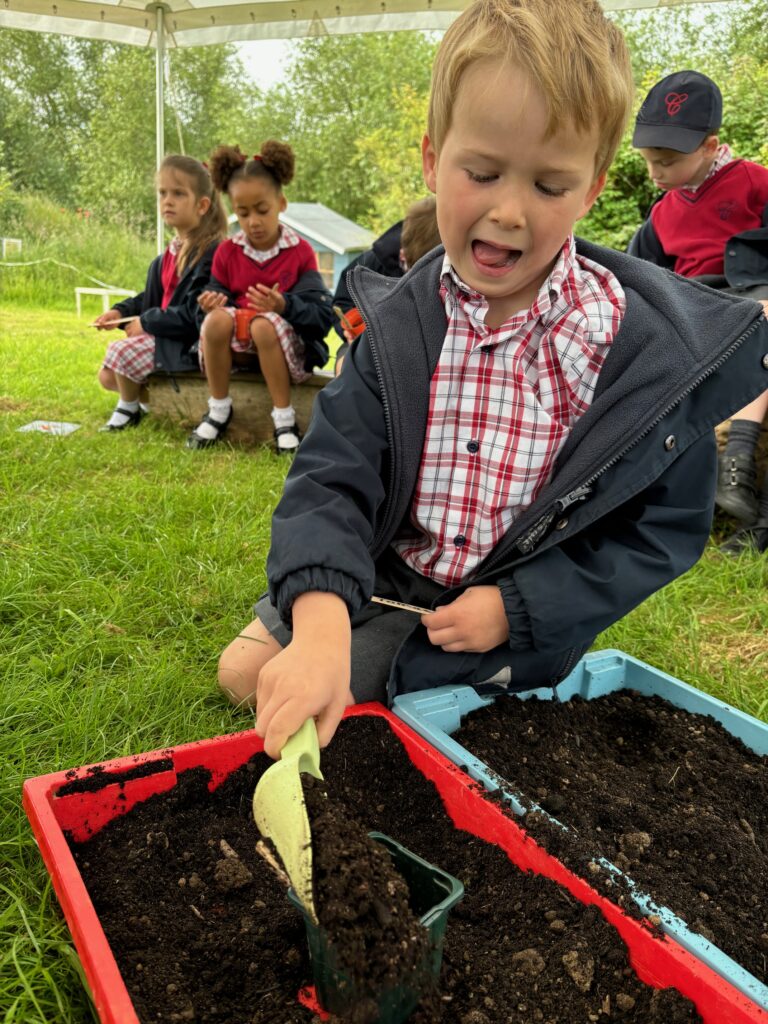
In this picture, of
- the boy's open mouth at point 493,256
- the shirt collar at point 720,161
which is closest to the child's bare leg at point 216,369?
the shirt collar at point 720,161

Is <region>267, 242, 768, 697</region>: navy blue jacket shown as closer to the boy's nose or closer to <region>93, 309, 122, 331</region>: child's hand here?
the boy's nose

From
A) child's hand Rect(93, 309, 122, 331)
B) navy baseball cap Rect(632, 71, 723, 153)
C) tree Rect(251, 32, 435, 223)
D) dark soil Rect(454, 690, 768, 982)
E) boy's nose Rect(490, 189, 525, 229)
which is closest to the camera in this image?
dark soil Rect(454, 690, 768, 982)

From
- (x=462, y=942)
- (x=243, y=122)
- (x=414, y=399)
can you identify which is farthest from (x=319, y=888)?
(x=243, y=122)

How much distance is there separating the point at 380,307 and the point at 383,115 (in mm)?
28009

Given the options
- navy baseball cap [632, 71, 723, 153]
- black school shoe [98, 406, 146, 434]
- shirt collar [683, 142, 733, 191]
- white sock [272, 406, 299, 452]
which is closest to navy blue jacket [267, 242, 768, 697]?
navy baseball cap [632, 71, 723, 153]

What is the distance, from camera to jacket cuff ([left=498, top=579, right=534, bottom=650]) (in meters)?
1.40

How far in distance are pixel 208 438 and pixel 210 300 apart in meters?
0.63

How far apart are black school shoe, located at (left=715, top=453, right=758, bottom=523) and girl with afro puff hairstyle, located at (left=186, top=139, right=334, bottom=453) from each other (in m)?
1.74

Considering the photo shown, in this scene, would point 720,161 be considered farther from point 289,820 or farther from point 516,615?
point 289,820

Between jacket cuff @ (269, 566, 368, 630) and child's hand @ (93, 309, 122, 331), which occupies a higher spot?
jacket cuff @ (269, 566, 368, 630)

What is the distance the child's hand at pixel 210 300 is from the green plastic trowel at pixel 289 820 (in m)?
3.23

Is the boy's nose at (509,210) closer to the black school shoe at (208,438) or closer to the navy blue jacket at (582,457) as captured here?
the navy blue jacket at (582,457)

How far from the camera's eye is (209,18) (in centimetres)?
518

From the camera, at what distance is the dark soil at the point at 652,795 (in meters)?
1.10
